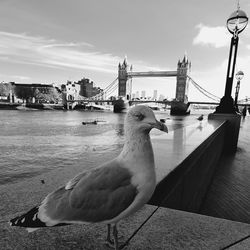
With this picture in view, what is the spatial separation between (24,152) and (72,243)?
42.1 ft

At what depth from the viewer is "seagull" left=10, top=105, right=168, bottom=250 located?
120 cm

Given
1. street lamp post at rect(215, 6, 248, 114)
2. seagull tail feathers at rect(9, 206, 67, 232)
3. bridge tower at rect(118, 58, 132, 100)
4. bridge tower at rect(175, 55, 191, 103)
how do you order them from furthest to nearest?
bridge tower at rect(118, 58, 132, 100)
bridge tower at rect(175, 55, 191, 103)
street lamp post at rect(215, 6, 248, 114)
seagull tail feathers at rect(9, 206, 67, 232)

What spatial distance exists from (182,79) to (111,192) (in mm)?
102635

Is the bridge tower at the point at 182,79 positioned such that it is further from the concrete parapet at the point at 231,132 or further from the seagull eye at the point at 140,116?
the seagull eye at the point at 140,116

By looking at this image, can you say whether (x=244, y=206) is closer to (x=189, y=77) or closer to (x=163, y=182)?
(x=163, y=182)

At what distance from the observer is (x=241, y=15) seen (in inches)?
314

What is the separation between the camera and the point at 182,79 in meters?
97.4

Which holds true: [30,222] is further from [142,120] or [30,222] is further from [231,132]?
[231,132]

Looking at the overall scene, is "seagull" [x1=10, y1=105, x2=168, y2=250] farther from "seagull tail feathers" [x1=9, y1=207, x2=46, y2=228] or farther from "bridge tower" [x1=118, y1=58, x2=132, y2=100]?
"bridge tower" [x1=118, y1=58, x2=132, y2=100]

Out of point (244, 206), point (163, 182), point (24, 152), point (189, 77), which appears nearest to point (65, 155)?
point (24, 152)

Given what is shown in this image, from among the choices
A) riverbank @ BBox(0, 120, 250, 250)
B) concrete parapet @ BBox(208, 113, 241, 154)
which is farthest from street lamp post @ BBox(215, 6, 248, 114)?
riverbank @ BBox(0, 120, 250, 250)

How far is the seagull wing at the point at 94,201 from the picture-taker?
1.20 m

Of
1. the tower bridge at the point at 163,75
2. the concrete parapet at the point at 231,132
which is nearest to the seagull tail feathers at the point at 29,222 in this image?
the concrete parapet at the point at 231,132

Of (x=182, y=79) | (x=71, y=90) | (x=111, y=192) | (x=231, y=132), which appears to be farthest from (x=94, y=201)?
(x=71, y=90)
